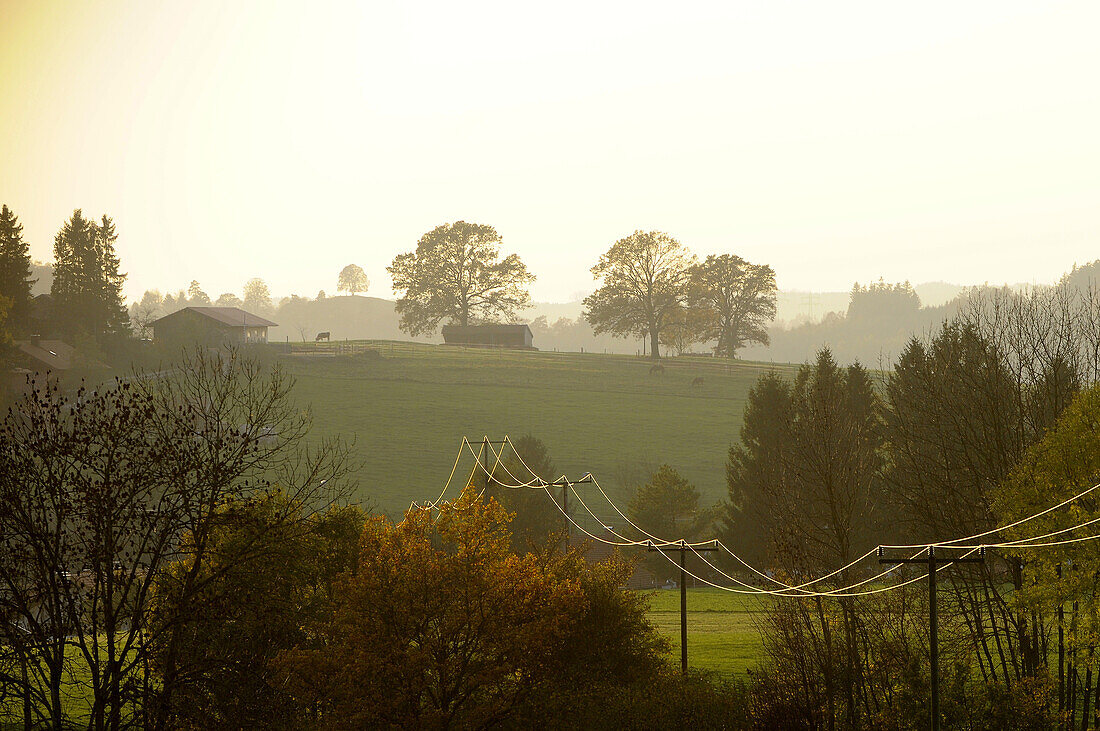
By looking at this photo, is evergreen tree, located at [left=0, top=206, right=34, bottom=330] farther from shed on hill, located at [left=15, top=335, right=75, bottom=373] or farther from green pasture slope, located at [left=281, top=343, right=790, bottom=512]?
green pasture slope, located at [left=281, top=343, right=790, bottom=512]

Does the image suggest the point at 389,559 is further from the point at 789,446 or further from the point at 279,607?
the point at 789,446

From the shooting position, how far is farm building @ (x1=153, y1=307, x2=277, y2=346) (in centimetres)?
10456

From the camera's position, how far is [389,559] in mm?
27906

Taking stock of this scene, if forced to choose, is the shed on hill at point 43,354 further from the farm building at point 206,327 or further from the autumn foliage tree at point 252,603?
the autumn foliage tree at point 252,603

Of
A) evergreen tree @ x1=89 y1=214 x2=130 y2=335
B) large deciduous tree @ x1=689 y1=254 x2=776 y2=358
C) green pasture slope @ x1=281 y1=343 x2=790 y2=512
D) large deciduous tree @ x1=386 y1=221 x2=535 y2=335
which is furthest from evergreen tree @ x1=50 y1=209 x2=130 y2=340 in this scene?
large deciduous tree @ x1=689 y1=254 x2=776 y2=358

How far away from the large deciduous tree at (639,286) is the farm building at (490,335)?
37.8 feet

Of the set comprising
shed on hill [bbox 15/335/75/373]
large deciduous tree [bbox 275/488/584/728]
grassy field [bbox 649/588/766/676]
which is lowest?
grassy field [bbox 649/588/766/676]

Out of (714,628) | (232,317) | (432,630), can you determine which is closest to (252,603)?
(432,630)

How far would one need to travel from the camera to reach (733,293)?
12719 cm

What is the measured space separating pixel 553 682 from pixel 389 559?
6822 millimetres

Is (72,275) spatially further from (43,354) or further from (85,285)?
(43,354)

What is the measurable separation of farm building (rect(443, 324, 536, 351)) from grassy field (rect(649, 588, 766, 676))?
7406 cm

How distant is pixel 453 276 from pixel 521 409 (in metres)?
46.8

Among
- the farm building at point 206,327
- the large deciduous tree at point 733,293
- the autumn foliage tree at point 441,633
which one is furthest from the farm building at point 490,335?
the autumn foliage tree at point 441,633
